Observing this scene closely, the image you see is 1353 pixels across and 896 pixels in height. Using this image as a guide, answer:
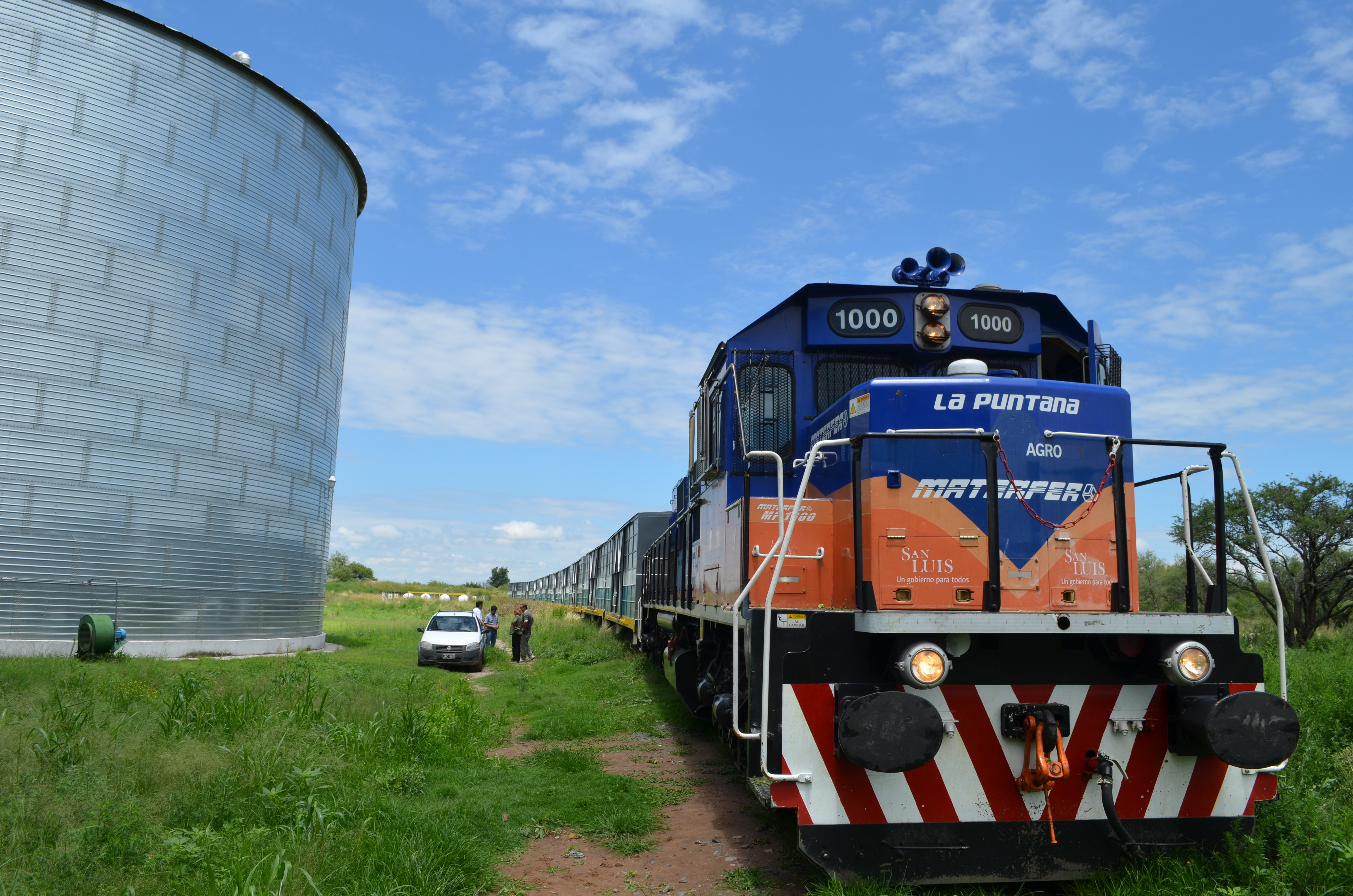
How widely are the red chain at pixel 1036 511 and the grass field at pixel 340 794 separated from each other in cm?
177

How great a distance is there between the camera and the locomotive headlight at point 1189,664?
14.1ft

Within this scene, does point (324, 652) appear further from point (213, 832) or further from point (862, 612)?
point (862, 612)

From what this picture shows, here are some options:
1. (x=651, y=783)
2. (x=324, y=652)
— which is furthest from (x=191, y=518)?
(x=651, y=783)

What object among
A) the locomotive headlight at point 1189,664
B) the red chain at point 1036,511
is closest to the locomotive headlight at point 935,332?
the red chain at point 1036,511

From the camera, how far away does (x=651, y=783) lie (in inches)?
282

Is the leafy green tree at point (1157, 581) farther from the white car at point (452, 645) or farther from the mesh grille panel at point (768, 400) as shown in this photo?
the white car at point (452, 645)

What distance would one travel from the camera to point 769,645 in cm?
435

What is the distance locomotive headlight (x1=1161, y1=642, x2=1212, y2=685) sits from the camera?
14.1 feet

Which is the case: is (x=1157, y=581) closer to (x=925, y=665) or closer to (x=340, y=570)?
(x=925, y=665)

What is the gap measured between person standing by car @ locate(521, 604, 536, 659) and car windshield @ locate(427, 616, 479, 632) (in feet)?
5.85

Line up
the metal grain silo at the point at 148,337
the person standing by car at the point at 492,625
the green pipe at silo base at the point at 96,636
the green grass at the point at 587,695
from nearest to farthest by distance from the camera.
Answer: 1. the green grass at the point at 587,695
2. the green pipe at silo base at the point at 96,636
3. the metal grain silo at the point at 148,337
4. the person standing by car at the point at 492,625

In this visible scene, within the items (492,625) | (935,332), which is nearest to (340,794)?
(935,332)

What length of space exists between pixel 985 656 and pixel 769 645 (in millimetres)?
1128

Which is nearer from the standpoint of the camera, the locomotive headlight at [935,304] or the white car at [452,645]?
the locomotive headlight at [935,304]
